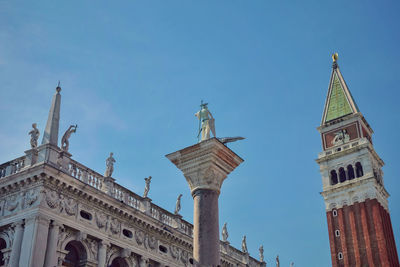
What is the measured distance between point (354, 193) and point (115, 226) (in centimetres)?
4052

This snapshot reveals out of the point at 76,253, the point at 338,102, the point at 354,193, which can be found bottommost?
the point at 76,253

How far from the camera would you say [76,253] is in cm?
2386

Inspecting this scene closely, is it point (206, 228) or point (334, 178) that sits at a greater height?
point (334, 178)

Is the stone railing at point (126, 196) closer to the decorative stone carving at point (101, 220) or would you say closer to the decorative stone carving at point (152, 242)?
the decorative stone carving at point (101, 220)

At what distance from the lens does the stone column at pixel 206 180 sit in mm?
12148

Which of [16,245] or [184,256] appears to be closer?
[16,245]

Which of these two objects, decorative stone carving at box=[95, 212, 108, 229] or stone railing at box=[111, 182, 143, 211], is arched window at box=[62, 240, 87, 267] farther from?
stone railing at box=[111, 182, 143, 211]

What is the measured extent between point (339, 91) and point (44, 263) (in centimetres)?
5304

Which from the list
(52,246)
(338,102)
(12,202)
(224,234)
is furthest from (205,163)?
(338,102)

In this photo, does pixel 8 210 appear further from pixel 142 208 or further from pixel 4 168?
pixel 142 208

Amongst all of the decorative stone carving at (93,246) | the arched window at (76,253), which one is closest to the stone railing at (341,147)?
the decorative stone carving at (93,246)

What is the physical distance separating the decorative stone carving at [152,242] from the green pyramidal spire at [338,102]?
4252 centimetres

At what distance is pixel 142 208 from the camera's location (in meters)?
28.1

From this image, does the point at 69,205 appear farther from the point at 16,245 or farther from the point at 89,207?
the point at 16,245
